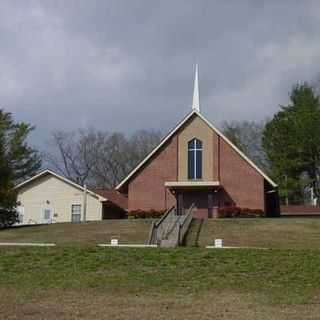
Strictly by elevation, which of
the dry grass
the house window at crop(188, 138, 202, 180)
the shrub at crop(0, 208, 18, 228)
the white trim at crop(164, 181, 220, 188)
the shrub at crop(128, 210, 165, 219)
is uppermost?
the house window at crop(188, 138, 202, 180)

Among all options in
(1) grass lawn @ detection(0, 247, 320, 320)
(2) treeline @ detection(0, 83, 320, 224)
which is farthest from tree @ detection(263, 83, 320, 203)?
(1) grass lawn @ detection(0, 247, 320, 320)

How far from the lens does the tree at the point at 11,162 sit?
43406mm

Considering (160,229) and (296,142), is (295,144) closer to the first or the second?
(296,142)

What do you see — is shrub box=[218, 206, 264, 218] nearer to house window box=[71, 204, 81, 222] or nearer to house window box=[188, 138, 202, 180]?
house window box=[188, 138, 202, 180]

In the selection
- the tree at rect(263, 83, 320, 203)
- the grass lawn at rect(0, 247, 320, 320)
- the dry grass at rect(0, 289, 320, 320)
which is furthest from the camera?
the tree at rect(263, 83, 320, 203)

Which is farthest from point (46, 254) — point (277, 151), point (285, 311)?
point (277, 151)

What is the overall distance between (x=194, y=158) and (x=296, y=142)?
21121 mm

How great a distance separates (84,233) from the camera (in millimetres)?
36656

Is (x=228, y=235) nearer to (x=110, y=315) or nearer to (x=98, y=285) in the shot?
(x=98, y=285)

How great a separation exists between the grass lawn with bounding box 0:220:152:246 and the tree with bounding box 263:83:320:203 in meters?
31.9

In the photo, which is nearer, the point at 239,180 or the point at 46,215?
the point at 239,180

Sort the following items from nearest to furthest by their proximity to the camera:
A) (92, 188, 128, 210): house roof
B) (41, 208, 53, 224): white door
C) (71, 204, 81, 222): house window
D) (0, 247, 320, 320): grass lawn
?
(0, 247, 320, 320): grass lawn, (71, 204, 81, 222): house window, (41, 208, 53, 224): white door, (92, 188, 128, 210): house roof

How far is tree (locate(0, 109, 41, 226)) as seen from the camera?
43406 millimetres

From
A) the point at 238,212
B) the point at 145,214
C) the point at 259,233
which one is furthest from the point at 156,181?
the point at 259,233
